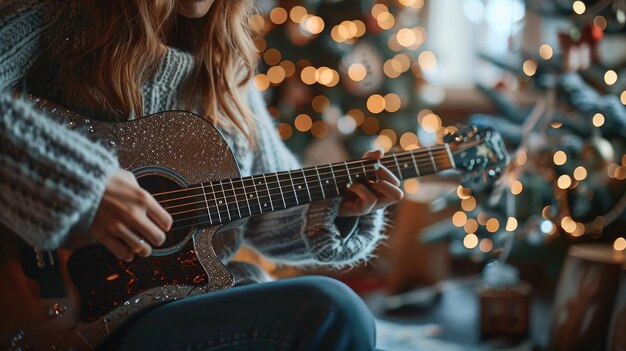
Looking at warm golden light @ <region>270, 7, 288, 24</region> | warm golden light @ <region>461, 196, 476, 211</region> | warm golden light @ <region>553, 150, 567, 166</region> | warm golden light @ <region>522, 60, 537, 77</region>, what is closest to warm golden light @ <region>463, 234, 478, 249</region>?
warm golden light @ <region>461, 196, 476, 211</region>

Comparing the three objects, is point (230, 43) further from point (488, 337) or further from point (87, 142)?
point (488, 337)

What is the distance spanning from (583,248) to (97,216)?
1.58m

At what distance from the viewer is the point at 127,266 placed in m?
0.94

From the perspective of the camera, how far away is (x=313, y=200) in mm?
1127

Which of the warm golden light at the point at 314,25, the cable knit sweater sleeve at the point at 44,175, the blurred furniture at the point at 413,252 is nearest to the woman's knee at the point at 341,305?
the cable knit sweater sleeve at the point at 44,175

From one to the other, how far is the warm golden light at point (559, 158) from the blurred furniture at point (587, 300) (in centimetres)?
29

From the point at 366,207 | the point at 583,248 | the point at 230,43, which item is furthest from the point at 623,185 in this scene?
the point at 230,43

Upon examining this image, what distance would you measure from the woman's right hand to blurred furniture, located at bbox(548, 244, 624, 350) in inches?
54.7

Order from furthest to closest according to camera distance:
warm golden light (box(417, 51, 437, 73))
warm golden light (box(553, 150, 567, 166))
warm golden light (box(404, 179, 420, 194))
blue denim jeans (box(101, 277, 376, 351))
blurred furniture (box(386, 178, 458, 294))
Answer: warm golden light (box(417, 51, 437, 73)) < warm golden light (box(404, 179, 420, 194)) < blurred furniture (box(386, 178, 458, 294)) < warm golden light (box(553, 150, 567, 166)) < blue denim jeans (box(101, 277, 376, 351))

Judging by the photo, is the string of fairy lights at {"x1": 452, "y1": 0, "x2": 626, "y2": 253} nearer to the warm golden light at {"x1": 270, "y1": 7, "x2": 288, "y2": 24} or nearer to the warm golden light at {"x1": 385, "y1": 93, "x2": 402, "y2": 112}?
the warm golden light at {"x1": 385, "y1": 93, "x2": 402, "y2": 112}

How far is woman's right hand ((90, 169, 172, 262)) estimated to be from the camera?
32.9 inches

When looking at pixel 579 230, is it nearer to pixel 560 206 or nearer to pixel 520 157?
pixel 560 206

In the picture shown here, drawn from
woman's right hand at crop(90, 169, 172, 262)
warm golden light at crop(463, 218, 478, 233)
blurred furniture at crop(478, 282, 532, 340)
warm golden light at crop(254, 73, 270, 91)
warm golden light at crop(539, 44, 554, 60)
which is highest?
warm golden light at crop(539, 44, 554, 60)

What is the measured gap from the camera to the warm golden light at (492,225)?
233cm
